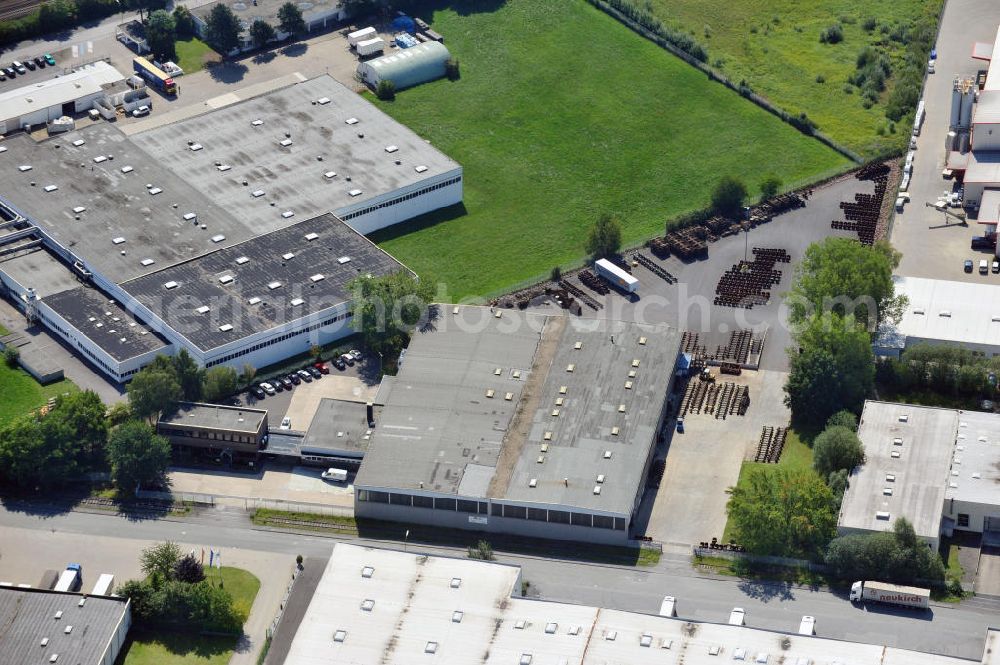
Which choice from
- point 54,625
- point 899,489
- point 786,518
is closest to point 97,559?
point 54,625

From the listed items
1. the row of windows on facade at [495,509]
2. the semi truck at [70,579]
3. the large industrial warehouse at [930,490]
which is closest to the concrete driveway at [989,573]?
the large industrial warehouse at [930,490]

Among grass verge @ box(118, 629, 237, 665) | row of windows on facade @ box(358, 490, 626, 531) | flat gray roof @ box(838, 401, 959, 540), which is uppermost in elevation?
flat gray roof @ box(838, 401, 959, 540)

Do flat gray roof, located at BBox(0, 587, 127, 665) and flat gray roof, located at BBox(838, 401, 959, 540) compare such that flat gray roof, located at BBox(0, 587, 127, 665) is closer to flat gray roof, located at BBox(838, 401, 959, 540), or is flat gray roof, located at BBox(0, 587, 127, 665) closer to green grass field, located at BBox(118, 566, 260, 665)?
green grass field, located at BBox(118, 566, 260, 665)

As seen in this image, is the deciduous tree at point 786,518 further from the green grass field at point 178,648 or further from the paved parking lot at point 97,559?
the green grass field at point 178,648

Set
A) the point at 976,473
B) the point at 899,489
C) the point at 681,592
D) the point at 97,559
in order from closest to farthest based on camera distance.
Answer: the point at 681,592 → the point at 899,489 → the point at 97,559 → the point at 976,473

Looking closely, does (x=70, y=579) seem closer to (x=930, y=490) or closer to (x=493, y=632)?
(x=493, y=632)

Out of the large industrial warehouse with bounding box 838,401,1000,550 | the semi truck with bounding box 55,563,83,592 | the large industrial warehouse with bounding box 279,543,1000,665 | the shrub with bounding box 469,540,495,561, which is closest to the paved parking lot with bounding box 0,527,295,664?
the semi truck with bounding box 55,563,83,592

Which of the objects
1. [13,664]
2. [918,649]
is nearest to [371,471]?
[13,664]
